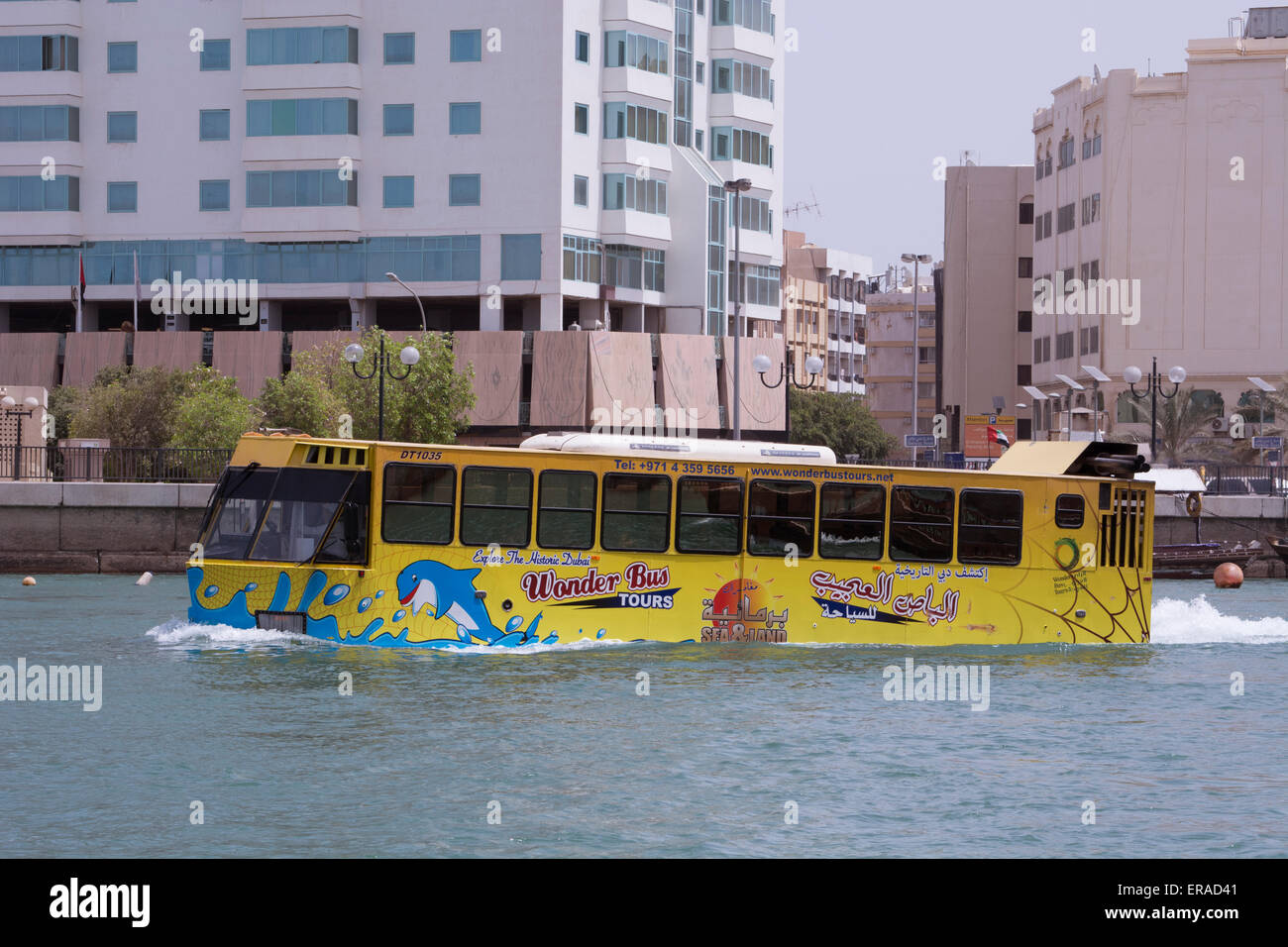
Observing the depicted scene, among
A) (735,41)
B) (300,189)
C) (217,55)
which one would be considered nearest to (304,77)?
(217,55)

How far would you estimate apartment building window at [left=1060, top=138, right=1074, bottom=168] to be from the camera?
91.8 m

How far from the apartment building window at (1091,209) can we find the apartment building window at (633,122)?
24.5 meters

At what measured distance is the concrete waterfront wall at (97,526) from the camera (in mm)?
45344

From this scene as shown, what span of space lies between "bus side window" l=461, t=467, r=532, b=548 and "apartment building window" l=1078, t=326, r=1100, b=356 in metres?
67.6

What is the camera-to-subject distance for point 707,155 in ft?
261

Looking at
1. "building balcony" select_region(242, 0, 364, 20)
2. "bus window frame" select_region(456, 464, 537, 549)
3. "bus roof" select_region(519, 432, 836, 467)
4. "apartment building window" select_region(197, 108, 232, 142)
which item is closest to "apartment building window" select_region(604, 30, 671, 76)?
"building balcony" select_region(242, 0, 364, 20)

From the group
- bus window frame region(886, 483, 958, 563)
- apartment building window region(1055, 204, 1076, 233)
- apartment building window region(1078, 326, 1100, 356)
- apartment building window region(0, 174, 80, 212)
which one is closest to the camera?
bus window frame region(886, 483, 958, 563)

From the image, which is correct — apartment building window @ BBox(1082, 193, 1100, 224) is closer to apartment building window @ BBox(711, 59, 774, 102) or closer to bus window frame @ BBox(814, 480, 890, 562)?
apartment building window @ BBox(711, 59, 774, 102)

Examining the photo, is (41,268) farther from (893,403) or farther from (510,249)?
(893,403)

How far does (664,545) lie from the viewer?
23.9 m

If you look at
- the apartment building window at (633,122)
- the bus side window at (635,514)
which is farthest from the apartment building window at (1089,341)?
the bus side window at (635,514)

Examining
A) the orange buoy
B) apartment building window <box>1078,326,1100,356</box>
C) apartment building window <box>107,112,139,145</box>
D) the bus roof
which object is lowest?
the orange buoy

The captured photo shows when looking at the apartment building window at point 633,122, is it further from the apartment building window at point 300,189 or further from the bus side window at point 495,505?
the bus side window at point 495,505

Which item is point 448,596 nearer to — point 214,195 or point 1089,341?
point 214,195
